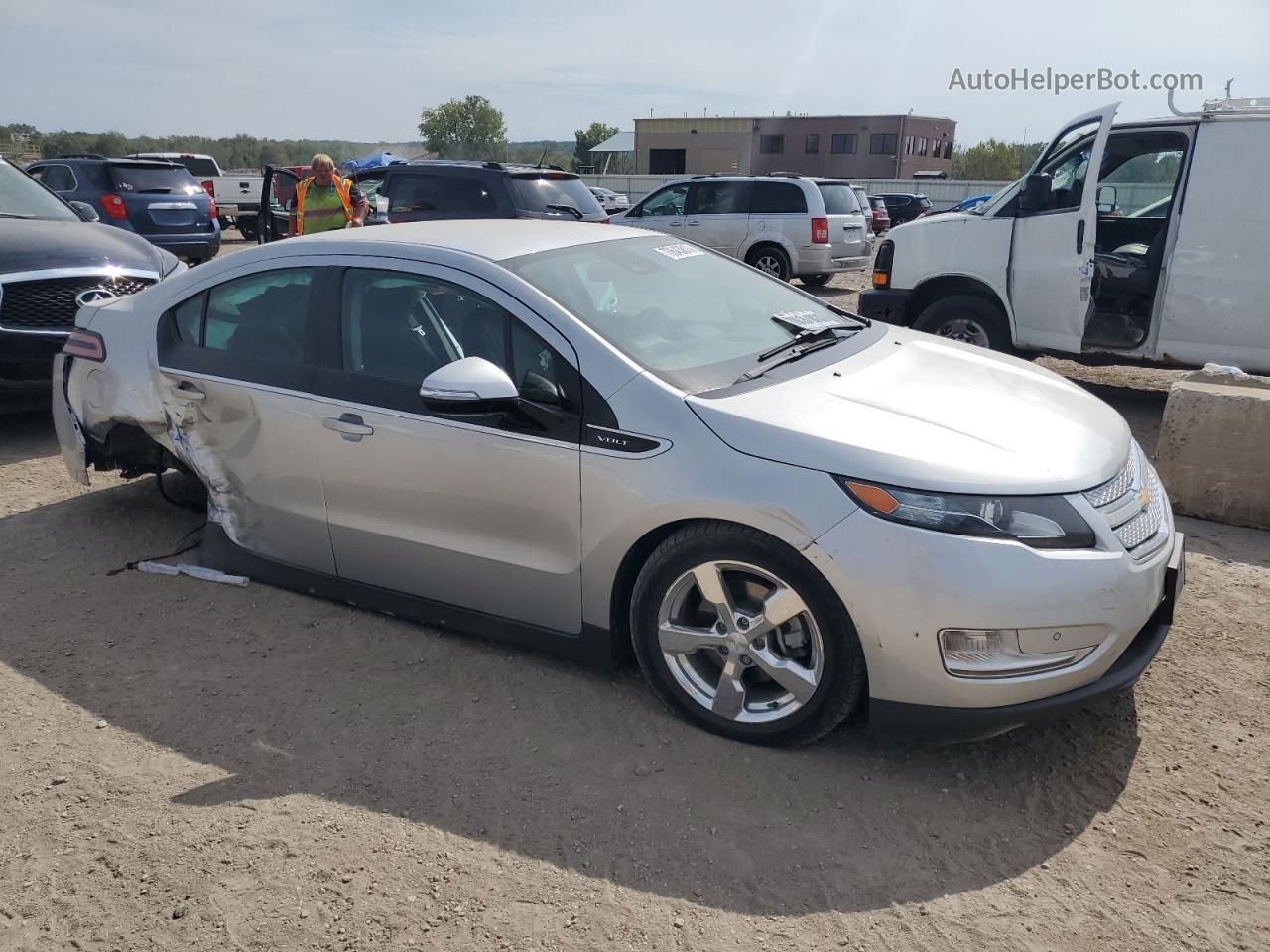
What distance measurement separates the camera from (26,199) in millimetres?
7719

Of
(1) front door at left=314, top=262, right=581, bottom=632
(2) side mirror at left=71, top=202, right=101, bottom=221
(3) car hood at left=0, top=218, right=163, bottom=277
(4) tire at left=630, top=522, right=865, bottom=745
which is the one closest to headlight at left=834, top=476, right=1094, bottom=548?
(4) tire at left=630, top=522, right=865, bottom=745

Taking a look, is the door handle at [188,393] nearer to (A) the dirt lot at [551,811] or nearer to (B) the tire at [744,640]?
(A) the dirt lot at [551,811]

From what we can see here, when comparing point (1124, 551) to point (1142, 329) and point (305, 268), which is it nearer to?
point (305, 268)

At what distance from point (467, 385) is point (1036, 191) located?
5.67 meters

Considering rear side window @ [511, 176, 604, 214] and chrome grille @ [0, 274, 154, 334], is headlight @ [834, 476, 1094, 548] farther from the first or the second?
rear side window @ [511, 176, 604, 214]

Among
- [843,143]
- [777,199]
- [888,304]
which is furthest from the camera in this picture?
[843,143]

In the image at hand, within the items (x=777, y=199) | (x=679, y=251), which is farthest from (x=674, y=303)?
(x=777, y=199)

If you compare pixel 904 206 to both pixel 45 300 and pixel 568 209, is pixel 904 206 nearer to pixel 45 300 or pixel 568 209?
pixel 568 209

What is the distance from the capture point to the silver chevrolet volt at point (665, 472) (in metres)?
2.77

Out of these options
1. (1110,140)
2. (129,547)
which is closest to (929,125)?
(1110,140)

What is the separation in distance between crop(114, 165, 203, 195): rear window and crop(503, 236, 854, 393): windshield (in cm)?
1315

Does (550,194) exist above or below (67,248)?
above

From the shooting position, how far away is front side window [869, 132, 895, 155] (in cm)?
7275

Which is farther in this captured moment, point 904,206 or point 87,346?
point 904,206
